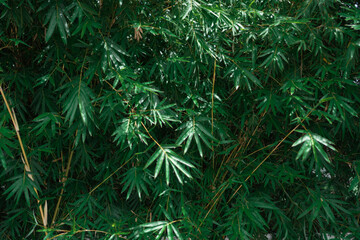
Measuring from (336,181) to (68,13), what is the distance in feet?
6.23

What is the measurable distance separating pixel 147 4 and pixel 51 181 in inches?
49.2

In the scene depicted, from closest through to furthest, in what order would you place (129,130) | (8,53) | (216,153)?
(129,130), (8,53), (216,153)

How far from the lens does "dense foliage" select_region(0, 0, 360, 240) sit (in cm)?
187

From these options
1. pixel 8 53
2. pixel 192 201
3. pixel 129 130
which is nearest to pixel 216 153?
pixel 192 201

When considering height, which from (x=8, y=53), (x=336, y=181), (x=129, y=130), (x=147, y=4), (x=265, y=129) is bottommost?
(x=336, y=181)

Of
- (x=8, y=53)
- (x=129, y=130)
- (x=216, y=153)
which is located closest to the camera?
(x=129, y=130)

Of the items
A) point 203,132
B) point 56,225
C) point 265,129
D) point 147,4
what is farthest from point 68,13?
point 265,129

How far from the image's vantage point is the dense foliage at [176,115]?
187 centimetres

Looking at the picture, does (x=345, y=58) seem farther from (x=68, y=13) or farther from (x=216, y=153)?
(x=68, y=13)

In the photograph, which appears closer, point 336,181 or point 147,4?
point 147,4

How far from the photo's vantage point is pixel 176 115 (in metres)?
1.94

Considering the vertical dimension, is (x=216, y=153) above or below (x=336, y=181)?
above

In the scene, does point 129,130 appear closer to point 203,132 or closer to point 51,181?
point 203,132

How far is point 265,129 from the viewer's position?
2.29 metres
